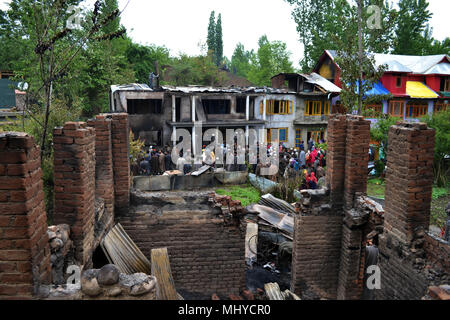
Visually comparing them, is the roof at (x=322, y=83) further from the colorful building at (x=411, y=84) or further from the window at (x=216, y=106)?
the window at (x=216, y=106)

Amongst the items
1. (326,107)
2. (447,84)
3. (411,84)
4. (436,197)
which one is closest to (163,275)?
(436,197)

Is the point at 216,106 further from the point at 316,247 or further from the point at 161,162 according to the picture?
the point at 316,247

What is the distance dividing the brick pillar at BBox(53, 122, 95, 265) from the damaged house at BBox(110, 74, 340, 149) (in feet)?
65.4

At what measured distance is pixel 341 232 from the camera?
280 inches

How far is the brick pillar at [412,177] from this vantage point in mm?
5156

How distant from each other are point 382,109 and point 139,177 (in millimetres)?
22662

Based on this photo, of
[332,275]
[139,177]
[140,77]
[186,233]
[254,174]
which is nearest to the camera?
[186,233]

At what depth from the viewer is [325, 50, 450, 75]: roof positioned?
30.3 m

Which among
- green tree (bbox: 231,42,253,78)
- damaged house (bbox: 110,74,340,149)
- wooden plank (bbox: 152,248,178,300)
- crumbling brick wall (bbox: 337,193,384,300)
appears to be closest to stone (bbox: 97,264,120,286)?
wooden plank (bbox: 152,248,178,300)

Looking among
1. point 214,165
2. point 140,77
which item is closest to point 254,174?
point 214,165

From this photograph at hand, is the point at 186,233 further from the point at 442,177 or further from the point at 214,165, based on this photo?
the point at 442,177

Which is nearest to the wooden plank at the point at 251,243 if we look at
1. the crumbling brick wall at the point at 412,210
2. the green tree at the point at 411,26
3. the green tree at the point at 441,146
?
the crumbling brick wall at the point at 412,210

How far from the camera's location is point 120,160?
20.5 ft

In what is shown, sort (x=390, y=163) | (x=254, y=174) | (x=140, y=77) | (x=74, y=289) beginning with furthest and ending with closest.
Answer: (x=140, y=77)
(x=254, y=174)
(x=390, y=163)
(x=74, y=289)
